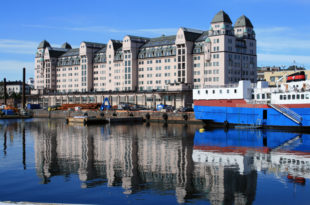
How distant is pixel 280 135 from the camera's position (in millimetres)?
70500

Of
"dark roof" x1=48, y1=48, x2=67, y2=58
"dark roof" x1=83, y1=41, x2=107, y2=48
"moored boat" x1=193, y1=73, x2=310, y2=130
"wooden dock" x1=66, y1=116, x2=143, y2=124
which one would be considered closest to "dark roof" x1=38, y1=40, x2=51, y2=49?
"dark roof" x1=48, y1=48, x2=67, y2=58

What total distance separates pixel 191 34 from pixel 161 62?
15.0 metres

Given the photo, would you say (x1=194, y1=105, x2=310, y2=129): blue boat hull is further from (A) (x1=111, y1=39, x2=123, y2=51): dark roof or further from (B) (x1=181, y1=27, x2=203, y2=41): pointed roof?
(A) (x1=111, y1=39, x2=123, y2=51): dark roof

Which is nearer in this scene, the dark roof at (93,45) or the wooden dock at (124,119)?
the wooden dock at (124,119)

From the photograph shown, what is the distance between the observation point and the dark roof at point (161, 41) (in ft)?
481

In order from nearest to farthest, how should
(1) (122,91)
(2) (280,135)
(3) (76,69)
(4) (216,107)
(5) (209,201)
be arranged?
(5) (209,201), (2) (280,135), (4) (216,107), (1) (122,91), (3) (76,69)

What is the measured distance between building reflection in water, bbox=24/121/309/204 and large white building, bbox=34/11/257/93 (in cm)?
6960

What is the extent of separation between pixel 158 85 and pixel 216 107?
58875mm

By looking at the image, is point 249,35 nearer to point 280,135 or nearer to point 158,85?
point 158,85

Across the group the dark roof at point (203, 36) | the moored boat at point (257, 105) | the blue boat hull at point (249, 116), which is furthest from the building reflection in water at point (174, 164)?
the dark roof at point (203, 36)

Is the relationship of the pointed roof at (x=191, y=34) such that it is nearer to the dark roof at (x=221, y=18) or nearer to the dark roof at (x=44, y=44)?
the dark roof at (x=221, y=18)

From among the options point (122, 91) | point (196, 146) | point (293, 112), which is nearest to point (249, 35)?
point (122, 91)

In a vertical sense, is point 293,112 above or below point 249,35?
below

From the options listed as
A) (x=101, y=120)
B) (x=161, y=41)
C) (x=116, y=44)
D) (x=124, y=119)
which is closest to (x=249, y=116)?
(x=124, y=119)
